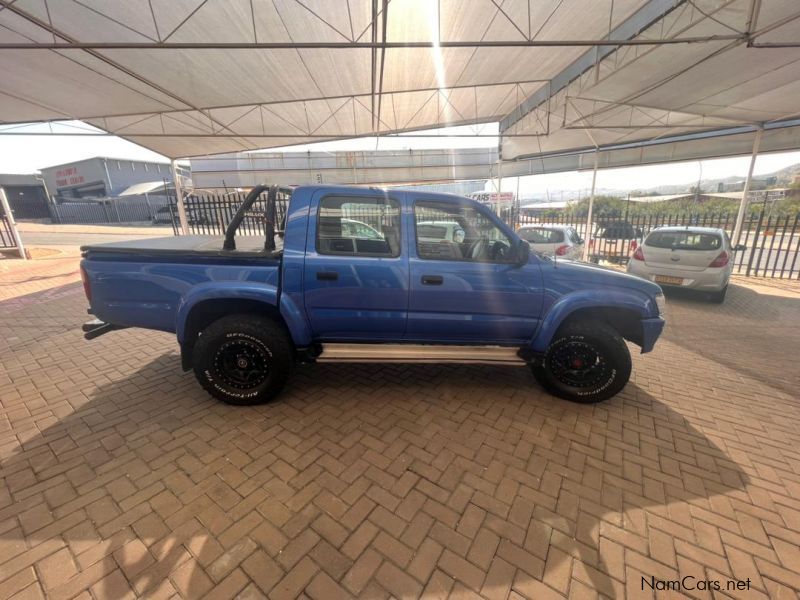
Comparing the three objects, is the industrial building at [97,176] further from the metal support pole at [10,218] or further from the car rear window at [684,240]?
the car rear window at [684,240]

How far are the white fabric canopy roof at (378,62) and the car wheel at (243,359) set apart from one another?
4665 mm

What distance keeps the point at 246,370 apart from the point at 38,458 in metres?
1.52

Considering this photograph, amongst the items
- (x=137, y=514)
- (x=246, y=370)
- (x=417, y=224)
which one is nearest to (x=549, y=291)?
(x=417, y=224)

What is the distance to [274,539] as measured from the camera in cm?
193

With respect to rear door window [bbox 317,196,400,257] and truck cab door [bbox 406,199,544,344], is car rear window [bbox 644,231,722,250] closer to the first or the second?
truck cab door [bbox 406,199,544,344]

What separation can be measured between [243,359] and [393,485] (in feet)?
5.90

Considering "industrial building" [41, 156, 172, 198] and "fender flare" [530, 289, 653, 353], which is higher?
"industrial building" [41, 156, 172, 198]

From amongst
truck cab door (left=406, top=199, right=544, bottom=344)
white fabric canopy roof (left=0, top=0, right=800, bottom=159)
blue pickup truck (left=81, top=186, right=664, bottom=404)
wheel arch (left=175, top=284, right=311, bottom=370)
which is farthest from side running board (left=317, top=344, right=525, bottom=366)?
white fabric canopy roof (left=0, top=0, right=800, bottom=159)

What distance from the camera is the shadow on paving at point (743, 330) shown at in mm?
4172

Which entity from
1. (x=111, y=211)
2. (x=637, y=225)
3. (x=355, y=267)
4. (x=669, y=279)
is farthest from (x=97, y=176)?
(x=669, y=279)

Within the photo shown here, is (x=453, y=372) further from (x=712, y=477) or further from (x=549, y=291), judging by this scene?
(x=712, y=477)

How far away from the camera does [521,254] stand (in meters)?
3.07

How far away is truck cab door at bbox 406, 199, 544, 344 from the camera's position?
9.88 feet

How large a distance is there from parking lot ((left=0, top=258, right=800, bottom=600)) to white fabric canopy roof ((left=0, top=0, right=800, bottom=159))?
17.0 ft
